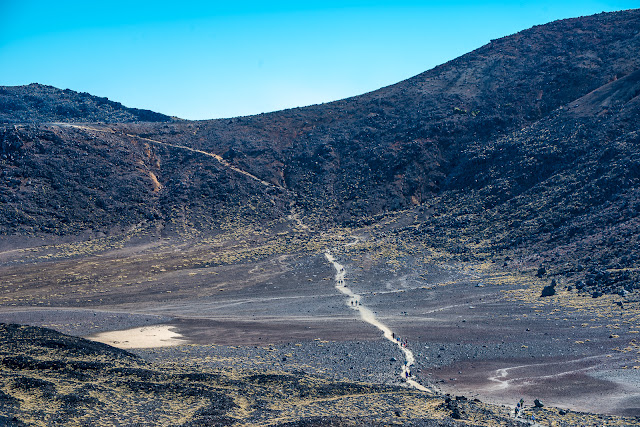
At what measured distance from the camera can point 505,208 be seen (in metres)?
63.3

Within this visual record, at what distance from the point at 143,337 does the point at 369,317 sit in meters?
15.7

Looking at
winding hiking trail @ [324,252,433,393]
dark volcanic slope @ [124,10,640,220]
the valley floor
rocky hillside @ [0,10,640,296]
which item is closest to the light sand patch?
the valley floor

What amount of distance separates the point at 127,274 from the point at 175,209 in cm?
2183

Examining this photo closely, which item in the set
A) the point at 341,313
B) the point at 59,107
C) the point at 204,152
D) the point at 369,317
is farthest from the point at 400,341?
the point at 59,107

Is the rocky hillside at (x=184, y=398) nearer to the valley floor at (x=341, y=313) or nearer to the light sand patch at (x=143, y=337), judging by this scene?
the valley floor at (x=341, y=313)

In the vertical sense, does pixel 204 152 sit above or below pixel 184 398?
above

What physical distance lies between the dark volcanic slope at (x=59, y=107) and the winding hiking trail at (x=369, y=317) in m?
85.9

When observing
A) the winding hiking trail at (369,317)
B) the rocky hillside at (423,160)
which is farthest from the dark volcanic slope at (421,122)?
the winding hiking trail at (369,317)

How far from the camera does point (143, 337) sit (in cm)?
3500

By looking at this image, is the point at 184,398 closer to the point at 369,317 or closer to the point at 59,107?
the point at 369,317

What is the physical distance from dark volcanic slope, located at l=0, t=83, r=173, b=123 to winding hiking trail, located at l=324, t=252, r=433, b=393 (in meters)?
85.9

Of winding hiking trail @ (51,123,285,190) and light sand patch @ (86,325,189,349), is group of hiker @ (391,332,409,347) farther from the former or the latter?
winding hiking trail @ (51,123,285,190)

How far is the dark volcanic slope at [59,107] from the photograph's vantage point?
119688 mm

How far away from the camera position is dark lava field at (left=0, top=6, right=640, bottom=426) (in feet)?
72.4
